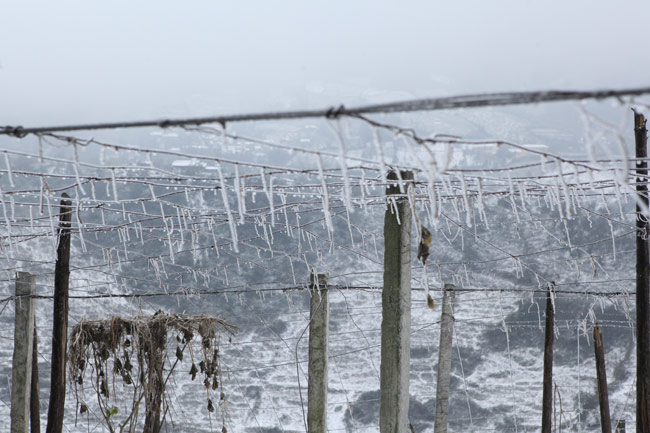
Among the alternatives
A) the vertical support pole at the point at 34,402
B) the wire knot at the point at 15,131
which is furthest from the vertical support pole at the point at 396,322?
the vertical support pole at the point at 34,402

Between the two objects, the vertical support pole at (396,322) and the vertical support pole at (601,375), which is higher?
the vertical support pole at (396,322)

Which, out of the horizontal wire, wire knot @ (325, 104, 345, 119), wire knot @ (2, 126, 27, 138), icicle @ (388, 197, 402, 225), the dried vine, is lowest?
the dried vine

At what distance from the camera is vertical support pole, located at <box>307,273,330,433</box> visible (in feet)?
22.6

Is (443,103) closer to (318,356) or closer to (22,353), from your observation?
(318,356)

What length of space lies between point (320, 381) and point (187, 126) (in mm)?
4638

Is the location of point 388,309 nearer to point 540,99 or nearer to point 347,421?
point 540,99

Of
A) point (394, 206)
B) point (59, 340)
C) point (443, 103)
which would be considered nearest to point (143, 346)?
point (59, 340)

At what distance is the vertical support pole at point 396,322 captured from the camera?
4.37 metres

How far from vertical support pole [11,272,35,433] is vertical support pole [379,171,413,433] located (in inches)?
210

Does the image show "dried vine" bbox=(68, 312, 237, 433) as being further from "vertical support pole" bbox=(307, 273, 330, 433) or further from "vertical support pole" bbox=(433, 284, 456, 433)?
"vertical support pole" bbox=(433, 284, 456, 433)

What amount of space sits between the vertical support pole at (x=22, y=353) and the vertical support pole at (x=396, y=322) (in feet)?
17.5

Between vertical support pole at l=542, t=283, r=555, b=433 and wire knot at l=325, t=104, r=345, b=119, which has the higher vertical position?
wire knot at l=325, t=104, r=345, b=119

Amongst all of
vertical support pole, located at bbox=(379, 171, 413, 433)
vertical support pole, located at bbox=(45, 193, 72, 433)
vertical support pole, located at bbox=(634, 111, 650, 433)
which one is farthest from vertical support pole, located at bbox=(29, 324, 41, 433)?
vertical support pole, located at bbox=(634, 111, 650, 433)

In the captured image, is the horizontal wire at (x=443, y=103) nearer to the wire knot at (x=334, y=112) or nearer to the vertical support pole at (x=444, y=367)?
the wire knot at (x=334, y=112)
